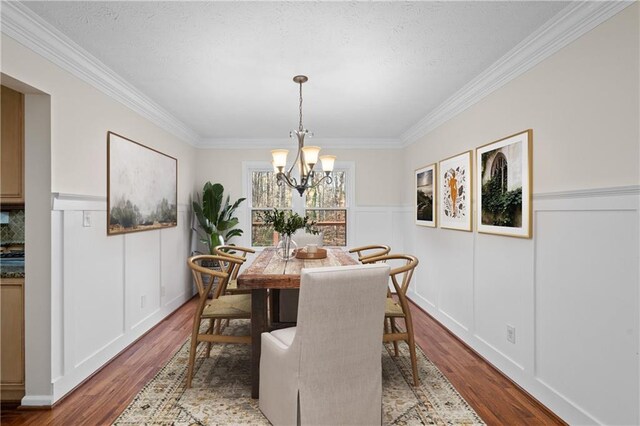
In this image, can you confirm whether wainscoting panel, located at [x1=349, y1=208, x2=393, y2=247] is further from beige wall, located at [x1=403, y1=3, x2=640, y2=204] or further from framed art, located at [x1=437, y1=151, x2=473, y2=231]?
beige wall, located at [x1=403, y1=3, x2=640, y2=204]

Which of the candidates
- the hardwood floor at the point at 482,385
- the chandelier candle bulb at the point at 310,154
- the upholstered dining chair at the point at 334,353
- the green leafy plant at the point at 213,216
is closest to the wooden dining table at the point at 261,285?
the upholstered dining chair at the point at 334,353

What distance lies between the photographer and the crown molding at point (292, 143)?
18.2 ft

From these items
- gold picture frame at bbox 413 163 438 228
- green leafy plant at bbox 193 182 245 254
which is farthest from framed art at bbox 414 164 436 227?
green leafy plant at bbox 193 182 245 254

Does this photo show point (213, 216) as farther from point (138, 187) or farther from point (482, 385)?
point (482, 385)

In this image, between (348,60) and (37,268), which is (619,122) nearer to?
(348,60)

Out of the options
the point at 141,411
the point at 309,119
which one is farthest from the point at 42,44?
the point at 309,119

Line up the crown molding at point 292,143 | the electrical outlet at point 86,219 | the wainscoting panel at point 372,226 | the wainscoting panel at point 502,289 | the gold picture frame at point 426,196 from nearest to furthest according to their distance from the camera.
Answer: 1. the wainscoting panel at point 502,289
2. the electrical outlet at point 86,219
3. the gold picture frame at point 426,196
4. the crown molding at point 292,143
5. the wainscoting panel at point 372,226

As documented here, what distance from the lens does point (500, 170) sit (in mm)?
2818

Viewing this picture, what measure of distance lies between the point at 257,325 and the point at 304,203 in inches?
136

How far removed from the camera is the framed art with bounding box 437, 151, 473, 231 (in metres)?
3.38

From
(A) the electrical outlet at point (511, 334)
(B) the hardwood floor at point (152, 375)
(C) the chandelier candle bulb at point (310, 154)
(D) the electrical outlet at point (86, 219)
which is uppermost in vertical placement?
(C) the chandelier candle bulb at point (310, 154)

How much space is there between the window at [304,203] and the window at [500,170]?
2.99m

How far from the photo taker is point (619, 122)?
1.80 meters

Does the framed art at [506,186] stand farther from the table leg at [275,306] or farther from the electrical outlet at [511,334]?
the table leg at [275,306]
